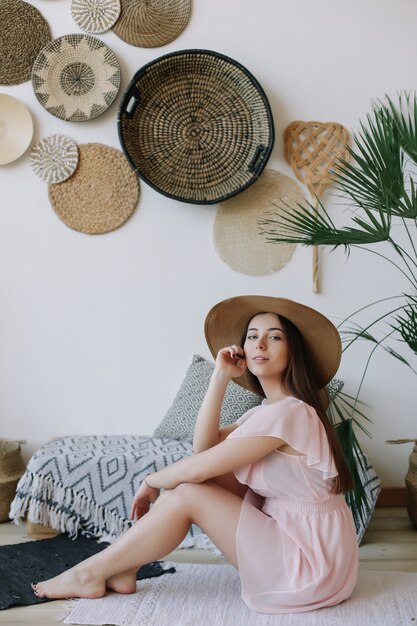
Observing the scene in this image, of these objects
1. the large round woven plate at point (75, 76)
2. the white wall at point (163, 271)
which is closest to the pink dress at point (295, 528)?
the white wall at point (163, 271)

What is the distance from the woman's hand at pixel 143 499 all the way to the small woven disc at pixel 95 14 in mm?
2124

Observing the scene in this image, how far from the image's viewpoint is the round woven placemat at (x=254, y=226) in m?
3.26

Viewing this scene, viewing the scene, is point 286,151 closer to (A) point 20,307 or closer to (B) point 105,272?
(B) point 105,272

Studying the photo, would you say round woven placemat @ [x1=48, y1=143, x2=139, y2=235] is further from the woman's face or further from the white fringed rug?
the white fringed rug

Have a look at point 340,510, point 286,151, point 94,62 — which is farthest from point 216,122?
point 340,510

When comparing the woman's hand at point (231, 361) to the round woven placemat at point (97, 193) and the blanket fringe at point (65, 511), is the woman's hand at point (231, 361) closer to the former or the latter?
the blanket fringe at point (65, 511)

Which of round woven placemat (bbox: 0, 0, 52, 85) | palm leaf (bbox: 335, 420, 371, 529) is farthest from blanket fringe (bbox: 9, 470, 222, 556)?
round woven placemat (bbox: 0, 0, 52, 85)

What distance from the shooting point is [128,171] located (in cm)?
327

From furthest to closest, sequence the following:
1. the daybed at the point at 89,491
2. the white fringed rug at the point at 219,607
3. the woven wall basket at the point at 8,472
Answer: the woven wall basket at the point at 8,472 < the daybed at the point at 89,491 < the white fringed rug at the point at 219,607

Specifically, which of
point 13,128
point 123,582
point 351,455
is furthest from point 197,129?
point 123,582

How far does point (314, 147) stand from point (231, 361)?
1.42m

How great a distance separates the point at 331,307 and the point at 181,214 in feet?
2.64

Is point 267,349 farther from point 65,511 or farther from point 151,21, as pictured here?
point 151,21

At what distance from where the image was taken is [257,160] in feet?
Result: 10.5
